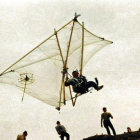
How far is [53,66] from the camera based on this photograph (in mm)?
15664

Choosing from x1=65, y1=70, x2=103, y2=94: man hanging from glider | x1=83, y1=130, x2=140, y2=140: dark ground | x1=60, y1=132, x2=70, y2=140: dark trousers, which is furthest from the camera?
x1=60, y1=132, x2=70, y2=140: dark trousers

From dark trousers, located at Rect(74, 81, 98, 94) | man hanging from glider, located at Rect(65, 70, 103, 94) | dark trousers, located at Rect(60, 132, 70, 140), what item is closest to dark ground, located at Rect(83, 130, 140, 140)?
dark trousers, located at Rect(60, 132, 70, 140)

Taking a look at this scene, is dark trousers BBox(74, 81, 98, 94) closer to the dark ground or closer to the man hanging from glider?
the man hanging from glider

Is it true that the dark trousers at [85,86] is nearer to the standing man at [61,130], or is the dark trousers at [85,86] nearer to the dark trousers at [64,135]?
the standing man at [61,130]

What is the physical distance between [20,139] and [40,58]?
699cm

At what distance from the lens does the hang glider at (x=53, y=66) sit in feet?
48.5

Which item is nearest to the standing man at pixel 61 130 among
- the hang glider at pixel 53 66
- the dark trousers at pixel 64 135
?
the dark trousers at pixel 64 135

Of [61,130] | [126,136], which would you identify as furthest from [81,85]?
[126,136]

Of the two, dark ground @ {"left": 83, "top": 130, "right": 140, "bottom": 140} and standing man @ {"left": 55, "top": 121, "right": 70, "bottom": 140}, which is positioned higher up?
standing man @ {"left": 55, "top": 121, "right": 70, "bottom": 140}

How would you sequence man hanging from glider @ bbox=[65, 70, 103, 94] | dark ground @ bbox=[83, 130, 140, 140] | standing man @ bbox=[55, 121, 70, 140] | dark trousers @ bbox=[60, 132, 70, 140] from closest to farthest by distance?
dark ground @ bbox=[83, 130, 140, 140] < man hanging from glider @ bbox=[65, 70, 103, 94] < standing man @ bbox=[55, 121, 70, 140] < dark trousers @ bbox=[60, 132, 70, 140]

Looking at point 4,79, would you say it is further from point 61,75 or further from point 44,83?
point 61,75

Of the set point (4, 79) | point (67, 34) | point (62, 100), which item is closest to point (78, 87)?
point (62, 100)

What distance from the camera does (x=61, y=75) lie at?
52.7 ft

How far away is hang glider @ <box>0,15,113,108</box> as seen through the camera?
582 inches
